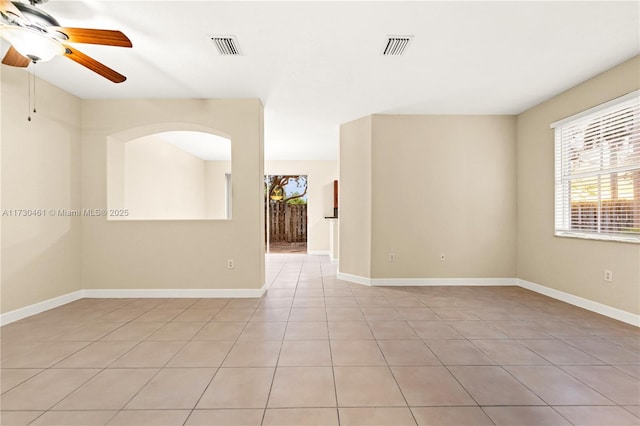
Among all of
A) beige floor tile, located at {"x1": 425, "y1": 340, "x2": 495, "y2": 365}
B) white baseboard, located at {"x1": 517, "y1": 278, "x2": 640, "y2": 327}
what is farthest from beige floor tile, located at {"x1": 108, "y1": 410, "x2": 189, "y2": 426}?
white baseboard, located at {"x1": 517, "y1": 278, "x2": 640, "y2": 327}

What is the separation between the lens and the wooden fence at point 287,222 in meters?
10.1

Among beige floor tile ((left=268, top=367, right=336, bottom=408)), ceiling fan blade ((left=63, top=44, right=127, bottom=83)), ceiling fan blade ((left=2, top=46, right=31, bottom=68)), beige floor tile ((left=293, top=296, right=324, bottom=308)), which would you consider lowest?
Result: beige floor tile ((left=293, top=296, right=324, bottom=308))

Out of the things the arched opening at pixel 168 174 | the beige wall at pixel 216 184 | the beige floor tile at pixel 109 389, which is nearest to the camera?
the beige floor tile at pixel 109 389

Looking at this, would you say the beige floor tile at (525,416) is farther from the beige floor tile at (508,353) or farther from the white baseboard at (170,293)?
the white baseboard at (170,293)

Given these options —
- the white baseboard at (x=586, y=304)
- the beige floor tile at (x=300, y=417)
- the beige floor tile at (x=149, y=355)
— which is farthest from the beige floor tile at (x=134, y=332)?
the white baseboard at (x=586, y=304)

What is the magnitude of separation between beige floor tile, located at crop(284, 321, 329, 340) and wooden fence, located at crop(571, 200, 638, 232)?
3.24 m

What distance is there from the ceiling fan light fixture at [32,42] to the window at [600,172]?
4.89m

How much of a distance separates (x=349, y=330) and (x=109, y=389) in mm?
1821

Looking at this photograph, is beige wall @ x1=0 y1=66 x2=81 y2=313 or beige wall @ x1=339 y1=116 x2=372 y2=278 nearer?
beige wall @ x1=0 y1=66 x2=81 y2=313

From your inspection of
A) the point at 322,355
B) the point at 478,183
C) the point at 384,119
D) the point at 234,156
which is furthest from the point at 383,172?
the point at 322,355

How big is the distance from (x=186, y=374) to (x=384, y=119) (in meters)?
4.02

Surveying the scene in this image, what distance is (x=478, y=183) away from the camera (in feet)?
14.5

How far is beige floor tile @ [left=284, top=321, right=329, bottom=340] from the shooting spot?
2518mm

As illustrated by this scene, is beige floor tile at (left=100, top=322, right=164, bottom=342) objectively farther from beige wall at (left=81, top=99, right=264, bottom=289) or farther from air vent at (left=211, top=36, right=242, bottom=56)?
air vent at (left=211, top=36, right=242, bottom=56)
